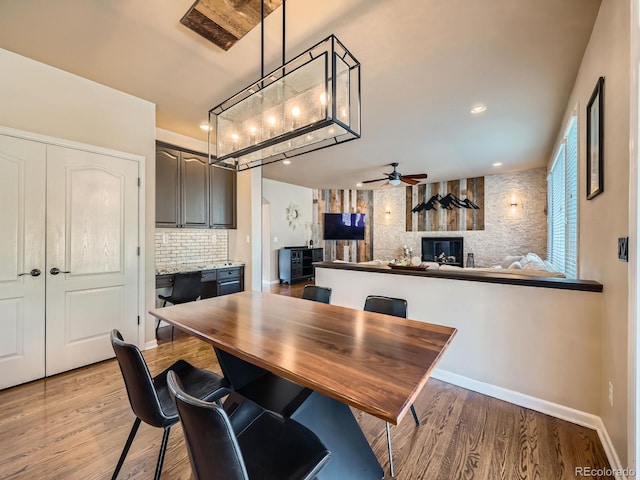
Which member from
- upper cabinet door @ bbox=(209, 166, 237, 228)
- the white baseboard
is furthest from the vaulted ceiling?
the white baseboard

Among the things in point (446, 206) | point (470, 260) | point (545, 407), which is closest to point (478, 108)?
point (545, 407)

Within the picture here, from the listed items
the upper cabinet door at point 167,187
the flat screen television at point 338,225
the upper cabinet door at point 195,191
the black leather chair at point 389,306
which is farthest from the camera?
the flat screen television at point 338,225

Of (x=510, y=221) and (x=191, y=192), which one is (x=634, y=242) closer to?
(x=191, y=192)

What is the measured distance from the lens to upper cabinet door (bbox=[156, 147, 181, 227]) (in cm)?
362

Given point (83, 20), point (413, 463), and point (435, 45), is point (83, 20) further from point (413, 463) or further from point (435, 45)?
point (413, 463)

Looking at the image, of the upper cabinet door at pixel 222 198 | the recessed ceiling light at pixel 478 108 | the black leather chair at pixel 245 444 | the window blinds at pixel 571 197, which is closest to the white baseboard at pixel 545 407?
the window blinds at pixel 571 197

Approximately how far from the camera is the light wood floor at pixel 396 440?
1.51 meters

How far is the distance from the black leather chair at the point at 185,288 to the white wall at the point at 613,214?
372cm

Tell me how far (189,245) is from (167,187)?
964mm

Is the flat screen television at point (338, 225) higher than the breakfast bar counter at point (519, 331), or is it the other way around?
the flat screen television at point (338, 225)

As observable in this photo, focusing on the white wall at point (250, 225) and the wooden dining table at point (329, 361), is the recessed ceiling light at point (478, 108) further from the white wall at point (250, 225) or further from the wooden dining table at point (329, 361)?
the white wall at point (250, 225)

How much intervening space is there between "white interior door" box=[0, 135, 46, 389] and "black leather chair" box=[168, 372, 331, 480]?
7.93 ft

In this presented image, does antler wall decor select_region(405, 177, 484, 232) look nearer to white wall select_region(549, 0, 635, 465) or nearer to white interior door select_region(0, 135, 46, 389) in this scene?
white wall select_region(549, 0, 635, 465)

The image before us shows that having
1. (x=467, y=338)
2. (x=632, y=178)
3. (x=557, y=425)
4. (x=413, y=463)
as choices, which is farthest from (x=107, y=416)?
(x=632, y=178)
